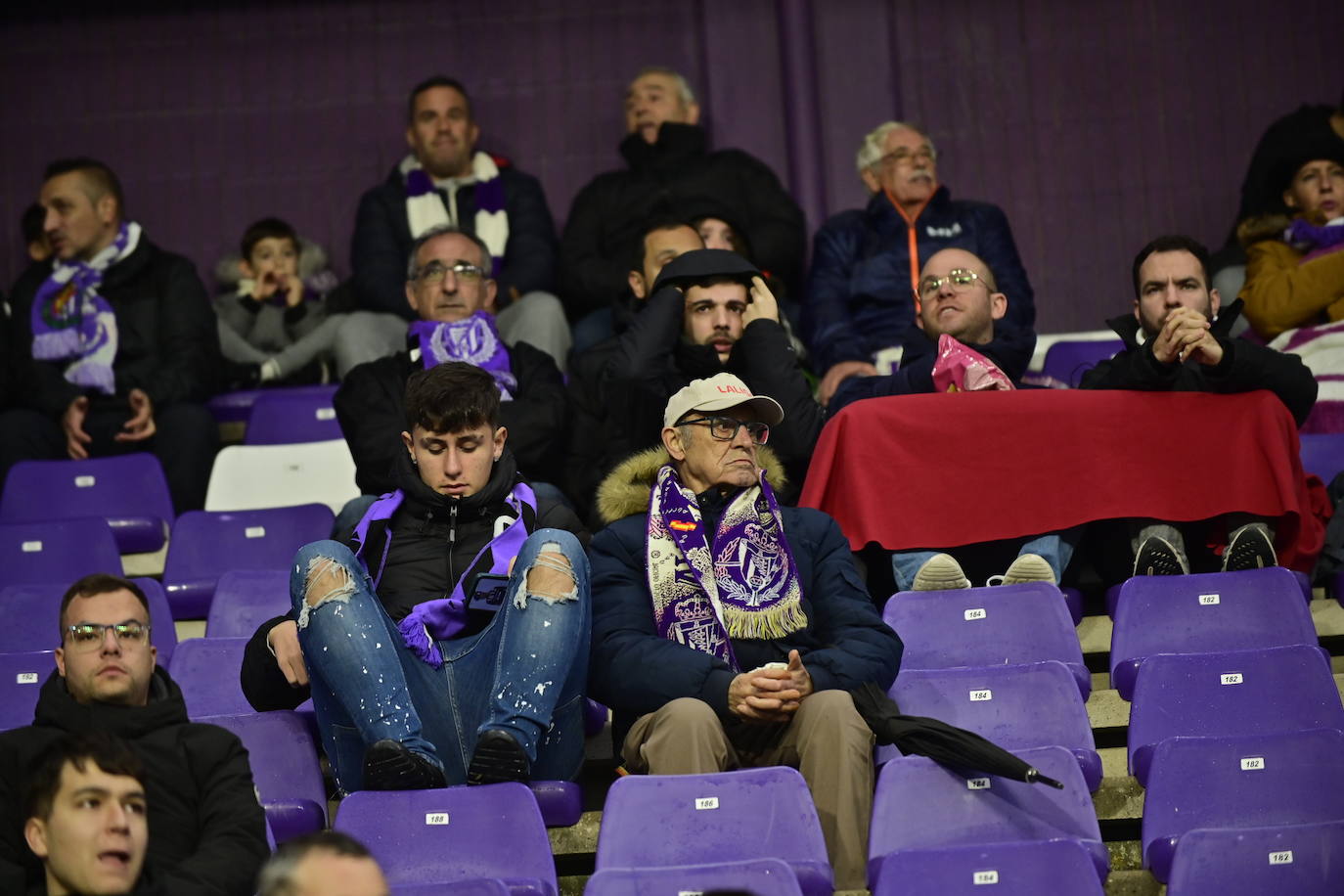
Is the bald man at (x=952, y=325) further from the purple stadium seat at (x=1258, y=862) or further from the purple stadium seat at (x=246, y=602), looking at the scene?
the purple stadium seat at (x=1258, y=862)

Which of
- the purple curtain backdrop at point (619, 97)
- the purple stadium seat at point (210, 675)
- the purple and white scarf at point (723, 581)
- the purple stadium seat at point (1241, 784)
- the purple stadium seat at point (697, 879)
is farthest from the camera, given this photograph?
the purple curtain backdrop at point (619, 97)

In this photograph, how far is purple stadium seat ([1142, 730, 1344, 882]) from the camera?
334 cm

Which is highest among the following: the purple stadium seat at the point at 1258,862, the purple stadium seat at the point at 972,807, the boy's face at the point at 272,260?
the boy's face at the point at 272,260

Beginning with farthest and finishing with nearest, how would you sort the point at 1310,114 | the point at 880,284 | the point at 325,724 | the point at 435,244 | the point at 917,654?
the point at 1310,114 → the point at 880,284 → the point at 435,244 → the point at 917,654 → the point at 325,724

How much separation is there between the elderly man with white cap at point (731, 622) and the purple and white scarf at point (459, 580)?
0.20 meters

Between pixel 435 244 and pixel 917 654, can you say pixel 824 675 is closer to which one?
pixel 917 654

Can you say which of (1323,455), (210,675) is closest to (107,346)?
(210,675)

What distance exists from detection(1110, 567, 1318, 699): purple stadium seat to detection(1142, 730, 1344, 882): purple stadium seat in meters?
0.58

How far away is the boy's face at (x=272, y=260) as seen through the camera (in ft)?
21.9

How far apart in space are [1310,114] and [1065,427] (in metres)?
2.63

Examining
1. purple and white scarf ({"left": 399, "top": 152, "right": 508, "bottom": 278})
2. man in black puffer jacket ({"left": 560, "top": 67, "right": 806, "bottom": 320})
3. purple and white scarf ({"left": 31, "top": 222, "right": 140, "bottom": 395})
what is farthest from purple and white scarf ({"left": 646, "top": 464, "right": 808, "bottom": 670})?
purple and white scarf ({"left": 399, "top": 152, "right": 508, "bottom": 278})

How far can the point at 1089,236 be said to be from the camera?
24.1 feet

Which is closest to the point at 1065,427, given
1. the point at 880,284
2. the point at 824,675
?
the point at 824,675

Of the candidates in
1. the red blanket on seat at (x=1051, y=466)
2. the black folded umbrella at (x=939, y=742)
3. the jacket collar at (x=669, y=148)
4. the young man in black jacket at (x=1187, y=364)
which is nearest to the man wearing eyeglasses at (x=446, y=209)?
the jacket collar at (x=669, y=148)
